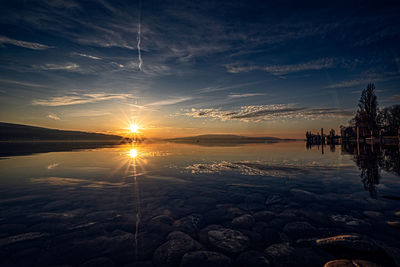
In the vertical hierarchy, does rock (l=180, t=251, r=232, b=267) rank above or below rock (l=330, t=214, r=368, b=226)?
below

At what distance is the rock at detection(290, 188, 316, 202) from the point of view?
594 cm

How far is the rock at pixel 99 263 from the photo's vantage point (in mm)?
3061

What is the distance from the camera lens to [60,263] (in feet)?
10.2

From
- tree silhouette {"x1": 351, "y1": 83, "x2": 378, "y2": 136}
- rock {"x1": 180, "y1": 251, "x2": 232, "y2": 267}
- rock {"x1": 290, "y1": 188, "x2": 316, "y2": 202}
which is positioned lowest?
rock {"x1": 180, "y1": 251, "x2": 232, "y2": 267}

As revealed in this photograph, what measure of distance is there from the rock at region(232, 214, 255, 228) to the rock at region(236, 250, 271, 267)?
0.99 metres

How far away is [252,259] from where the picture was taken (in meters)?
3.15

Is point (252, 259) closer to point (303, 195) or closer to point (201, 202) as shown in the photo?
point (201, 202)

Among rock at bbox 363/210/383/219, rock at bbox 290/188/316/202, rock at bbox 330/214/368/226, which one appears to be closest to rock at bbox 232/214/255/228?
rock at bbox 330/214/368/226

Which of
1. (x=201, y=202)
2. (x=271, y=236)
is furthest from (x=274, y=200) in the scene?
(x=201, y=202)

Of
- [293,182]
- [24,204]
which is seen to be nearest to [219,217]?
[293,182]

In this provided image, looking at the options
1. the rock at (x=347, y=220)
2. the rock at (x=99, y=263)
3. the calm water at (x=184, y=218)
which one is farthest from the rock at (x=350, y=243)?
the rock at (x=99, y=263)

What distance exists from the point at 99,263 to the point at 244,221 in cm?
315

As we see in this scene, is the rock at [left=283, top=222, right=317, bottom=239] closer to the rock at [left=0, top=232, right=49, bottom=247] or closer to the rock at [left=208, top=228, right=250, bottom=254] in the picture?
the rock at [left=208, top=228, right=250, bottom=254]

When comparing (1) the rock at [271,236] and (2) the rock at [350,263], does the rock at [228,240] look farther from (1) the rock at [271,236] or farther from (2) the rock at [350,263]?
(2) the rock at [350,263]
